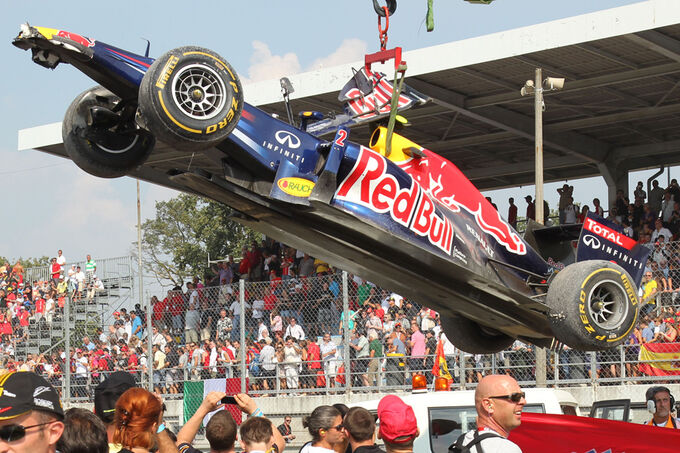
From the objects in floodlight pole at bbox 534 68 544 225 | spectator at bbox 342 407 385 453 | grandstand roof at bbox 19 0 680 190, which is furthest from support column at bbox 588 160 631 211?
spectator at bbox 342 407 385 453

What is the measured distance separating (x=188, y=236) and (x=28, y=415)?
183ft

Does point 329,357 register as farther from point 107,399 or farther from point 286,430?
point 107,399

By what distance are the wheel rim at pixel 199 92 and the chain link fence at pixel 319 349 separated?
27.0 ft

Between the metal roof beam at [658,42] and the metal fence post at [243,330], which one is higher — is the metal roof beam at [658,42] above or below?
above

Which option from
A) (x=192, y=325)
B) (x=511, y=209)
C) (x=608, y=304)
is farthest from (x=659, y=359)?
(x=511, y=209)

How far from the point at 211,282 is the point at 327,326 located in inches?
438

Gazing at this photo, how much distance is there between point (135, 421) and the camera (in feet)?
14.5

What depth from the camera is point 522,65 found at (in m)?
19.1

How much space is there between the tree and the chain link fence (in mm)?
33232

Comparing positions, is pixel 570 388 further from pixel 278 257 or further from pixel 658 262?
pixel 278 257

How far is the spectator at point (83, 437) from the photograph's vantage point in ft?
12.6

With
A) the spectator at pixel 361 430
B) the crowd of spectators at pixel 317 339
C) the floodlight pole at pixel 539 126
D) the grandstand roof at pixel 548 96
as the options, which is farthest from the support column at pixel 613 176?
the spectator at pixel 361 430

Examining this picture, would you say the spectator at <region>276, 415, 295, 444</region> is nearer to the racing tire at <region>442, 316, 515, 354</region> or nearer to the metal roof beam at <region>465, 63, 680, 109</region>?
the racing tire at <region>442, 316, 515, 354</region>

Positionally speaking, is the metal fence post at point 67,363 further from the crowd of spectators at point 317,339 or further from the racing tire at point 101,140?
the racing tire at point 101,140
